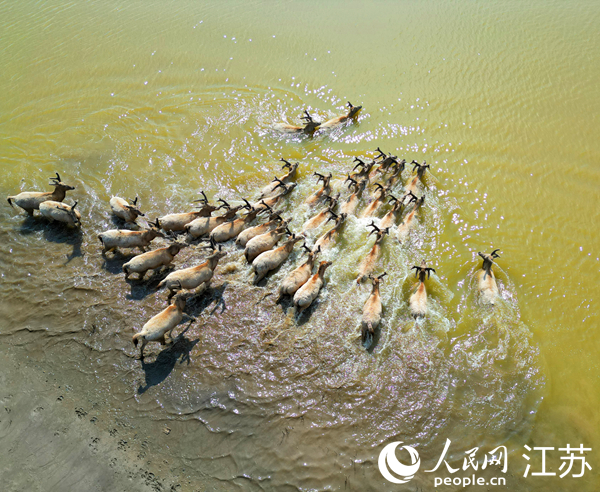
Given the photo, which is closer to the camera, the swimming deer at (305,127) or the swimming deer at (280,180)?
the swimming deer at (280,180)

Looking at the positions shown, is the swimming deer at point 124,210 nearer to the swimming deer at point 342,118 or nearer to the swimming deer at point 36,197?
the swimming deer at point 36,197

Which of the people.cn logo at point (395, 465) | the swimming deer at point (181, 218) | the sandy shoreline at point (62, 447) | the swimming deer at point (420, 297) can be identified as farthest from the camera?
the swimming deer at point (181, 218)

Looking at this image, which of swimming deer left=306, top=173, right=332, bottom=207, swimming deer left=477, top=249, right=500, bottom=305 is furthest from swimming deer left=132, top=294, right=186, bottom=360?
swimming deer left=477, top=249, right=500, bottom=305

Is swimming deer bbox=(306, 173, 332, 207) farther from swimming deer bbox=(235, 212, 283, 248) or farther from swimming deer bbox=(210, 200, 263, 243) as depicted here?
swimming deer bbox=(210, 200, 263, 243)

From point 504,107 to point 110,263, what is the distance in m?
13.7

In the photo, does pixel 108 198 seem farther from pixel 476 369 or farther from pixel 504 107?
pixel 504 107

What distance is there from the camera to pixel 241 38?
16.8 metres

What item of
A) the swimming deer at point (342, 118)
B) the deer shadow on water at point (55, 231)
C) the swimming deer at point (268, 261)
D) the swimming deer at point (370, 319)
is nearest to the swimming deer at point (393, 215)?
the swimming deer at point (370, 319)

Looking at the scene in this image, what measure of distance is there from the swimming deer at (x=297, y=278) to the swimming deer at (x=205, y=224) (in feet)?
8.81

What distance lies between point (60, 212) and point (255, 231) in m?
5.53

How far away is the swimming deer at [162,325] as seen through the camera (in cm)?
789

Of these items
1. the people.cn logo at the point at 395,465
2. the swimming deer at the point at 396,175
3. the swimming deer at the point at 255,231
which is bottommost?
the people.cn logo at the point at 395,465

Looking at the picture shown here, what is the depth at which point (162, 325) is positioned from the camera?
26.3 feet

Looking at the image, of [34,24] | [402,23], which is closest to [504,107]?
[402,23]
